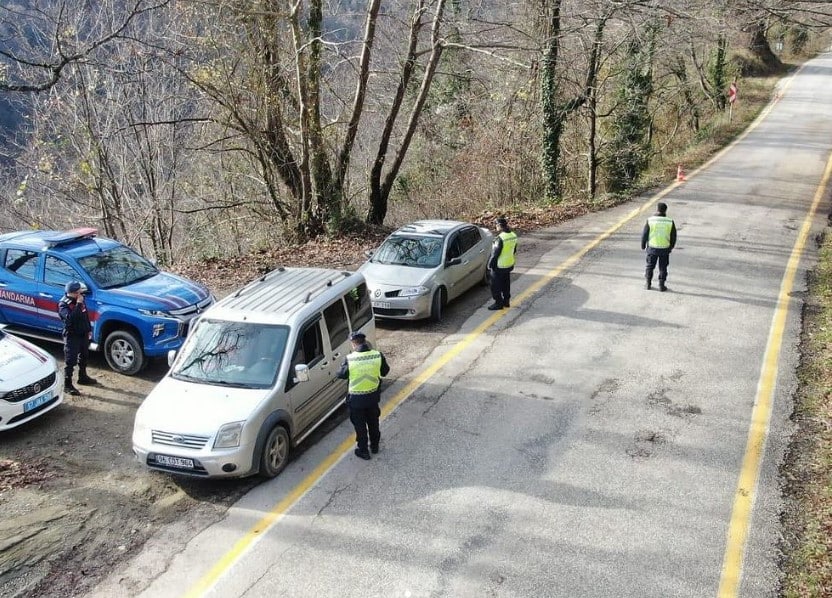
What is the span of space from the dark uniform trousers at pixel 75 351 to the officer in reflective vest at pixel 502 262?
22.3ft

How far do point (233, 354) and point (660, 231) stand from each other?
8319 millimetres

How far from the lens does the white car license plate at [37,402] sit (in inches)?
359

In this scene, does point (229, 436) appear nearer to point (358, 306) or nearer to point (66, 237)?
point (358, 306)

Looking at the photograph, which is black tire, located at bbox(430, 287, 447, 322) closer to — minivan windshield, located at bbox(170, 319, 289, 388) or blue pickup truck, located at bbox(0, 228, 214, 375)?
blue pickup truck, located at bbox(0, 228, 214, 375)

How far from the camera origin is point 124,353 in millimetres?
10984

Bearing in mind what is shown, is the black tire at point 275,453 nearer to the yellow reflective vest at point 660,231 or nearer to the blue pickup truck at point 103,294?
the blue pickup truck at point 103,294

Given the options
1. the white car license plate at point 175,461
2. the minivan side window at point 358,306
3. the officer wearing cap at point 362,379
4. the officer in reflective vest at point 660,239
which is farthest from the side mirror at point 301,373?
the officer in reflective vest at point 660,239

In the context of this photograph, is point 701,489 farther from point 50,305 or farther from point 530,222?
point 530,222

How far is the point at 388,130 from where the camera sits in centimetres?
1920

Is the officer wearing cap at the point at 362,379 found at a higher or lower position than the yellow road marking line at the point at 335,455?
higher

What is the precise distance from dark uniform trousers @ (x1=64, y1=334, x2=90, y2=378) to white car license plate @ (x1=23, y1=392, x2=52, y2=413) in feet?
3.39

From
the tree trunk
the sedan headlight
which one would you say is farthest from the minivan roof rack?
the tree trunk

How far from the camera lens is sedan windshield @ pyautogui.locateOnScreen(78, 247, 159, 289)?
1141cm

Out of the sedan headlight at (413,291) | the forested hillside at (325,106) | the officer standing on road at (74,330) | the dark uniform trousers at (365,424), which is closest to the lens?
the dark uniform trousers at (365,424)
